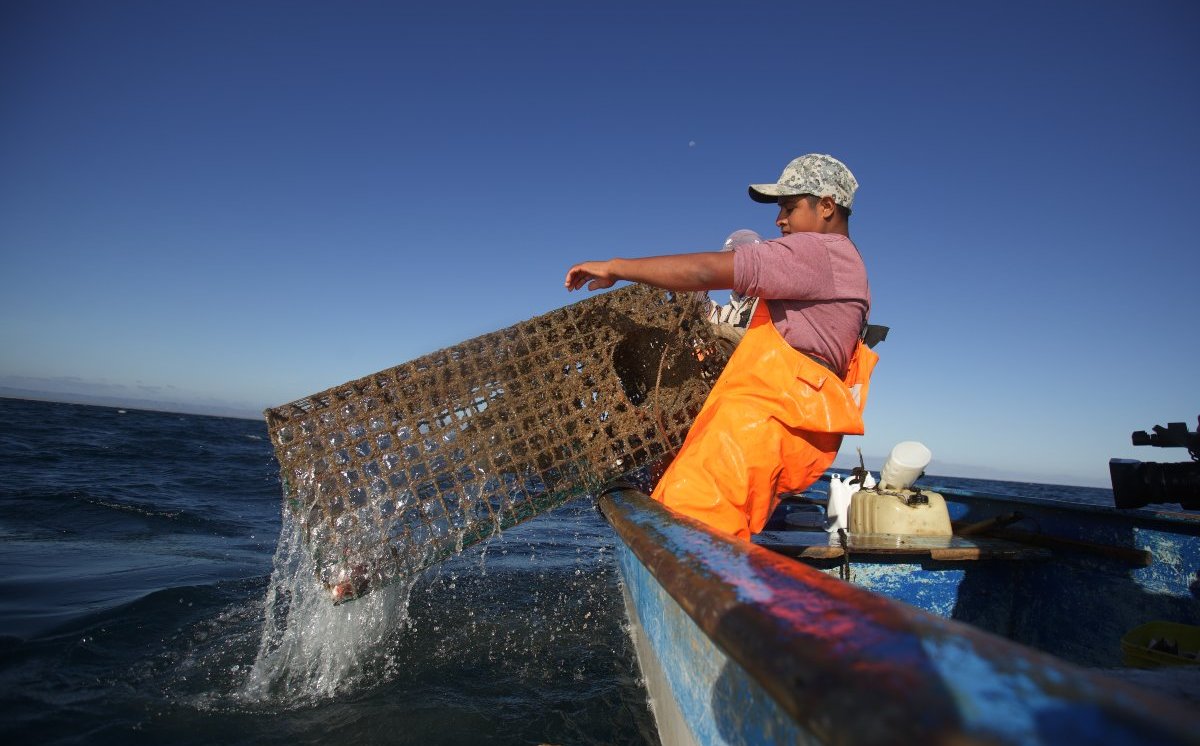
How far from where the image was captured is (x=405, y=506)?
2590mm

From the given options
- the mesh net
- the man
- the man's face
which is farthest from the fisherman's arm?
the mesh net

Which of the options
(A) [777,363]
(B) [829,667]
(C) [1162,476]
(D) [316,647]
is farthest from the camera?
(D) [316,647]

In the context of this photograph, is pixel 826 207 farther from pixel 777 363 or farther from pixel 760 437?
pixel 760 437

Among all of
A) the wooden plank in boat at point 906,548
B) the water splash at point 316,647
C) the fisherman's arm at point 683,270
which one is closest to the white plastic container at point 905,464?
the wooden plank in boat at point 906,548

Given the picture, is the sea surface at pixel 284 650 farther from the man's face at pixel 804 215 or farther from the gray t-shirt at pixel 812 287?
the man's face at pixel 804 215

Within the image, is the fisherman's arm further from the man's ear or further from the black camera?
the black camera

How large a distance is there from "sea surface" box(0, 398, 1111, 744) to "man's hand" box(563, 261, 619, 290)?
1.75 m

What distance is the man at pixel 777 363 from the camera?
2.12 m

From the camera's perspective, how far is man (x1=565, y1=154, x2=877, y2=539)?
2123 mm

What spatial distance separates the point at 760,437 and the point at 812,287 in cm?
60

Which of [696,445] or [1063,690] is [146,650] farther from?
[1063,690]

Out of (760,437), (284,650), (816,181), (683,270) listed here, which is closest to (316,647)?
(284,650)

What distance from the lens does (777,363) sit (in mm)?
2207

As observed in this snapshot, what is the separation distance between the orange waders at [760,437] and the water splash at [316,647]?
1638 millimetres
